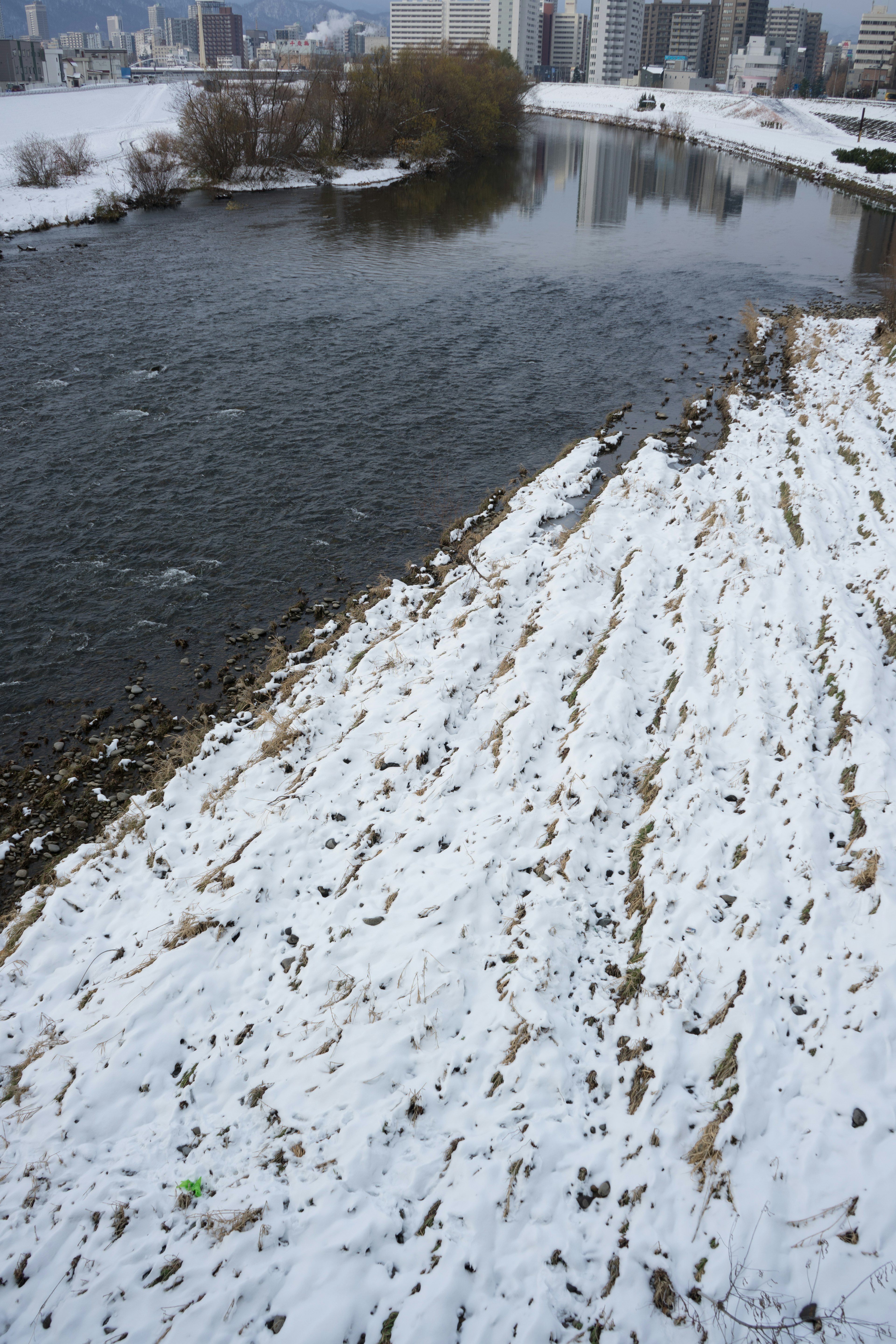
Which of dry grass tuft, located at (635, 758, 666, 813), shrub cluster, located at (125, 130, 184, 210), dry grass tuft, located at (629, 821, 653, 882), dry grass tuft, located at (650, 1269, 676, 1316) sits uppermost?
shrub cluster, located at (125, 130, 184, 210)

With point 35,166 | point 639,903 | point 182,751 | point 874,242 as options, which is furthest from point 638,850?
point 35,166

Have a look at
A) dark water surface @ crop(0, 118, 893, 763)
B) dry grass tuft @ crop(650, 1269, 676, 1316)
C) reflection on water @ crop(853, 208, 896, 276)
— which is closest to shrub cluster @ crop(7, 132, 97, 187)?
dark water surface @ crop(0, 118, 893, 763)

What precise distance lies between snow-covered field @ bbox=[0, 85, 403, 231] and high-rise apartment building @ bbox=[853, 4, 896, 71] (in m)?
157

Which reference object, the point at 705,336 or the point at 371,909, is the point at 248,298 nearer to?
the point at 705,336

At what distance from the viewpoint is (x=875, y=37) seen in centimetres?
17712

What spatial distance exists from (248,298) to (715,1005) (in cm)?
3365

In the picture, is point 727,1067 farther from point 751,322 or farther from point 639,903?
Result: point 751,322

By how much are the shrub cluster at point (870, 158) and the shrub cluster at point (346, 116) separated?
32.3 meters

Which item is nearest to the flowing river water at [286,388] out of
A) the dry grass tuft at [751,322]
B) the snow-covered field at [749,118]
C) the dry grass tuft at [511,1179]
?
the dry grass tuft at [751,322]

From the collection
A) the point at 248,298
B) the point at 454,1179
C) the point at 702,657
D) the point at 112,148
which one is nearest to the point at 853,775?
the point at 702,657

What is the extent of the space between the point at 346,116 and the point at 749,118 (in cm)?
7075

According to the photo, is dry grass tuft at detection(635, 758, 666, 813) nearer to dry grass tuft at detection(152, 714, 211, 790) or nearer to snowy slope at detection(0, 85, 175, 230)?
dry grass tuft at detection(152, 714, 211, 790)

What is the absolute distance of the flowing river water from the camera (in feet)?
47.7

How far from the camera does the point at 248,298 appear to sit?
109 feet
